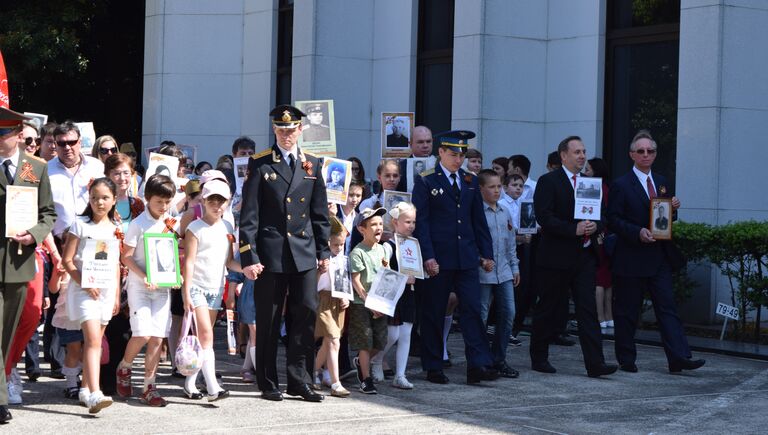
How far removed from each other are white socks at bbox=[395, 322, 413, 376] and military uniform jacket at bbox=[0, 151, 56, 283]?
3.08 m

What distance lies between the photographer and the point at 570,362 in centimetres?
1185

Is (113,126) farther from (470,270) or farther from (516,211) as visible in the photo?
(470,270)

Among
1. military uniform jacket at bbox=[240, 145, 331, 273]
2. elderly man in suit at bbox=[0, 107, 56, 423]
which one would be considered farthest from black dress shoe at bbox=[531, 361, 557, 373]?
Result: elderly man in suit at bbox=[0, 107, 56, 423]

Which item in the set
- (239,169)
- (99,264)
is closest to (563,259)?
(239,169)

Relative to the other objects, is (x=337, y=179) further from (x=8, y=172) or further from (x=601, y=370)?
(x=8, y=172)

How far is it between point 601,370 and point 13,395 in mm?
4903

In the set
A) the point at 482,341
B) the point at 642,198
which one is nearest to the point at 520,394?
the point at 482,341

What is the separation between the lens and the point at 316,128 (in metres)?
11.7

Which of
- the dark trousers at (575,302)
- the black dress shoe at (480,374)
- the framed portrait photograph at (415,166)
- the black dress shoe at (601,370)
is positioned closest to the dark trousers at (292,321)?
the black dress shoe at (480,374)

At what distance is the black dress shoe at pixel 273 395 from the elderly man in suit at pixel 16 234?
6.36ft

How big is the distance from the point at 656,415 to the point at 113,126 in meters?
21.9

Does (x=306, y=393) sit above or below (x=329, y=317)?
below

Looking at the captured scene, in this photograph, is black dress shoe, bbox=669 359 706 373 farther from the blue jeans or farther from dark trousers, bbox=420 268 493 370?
dark trousers, bbox=420 268 493 370

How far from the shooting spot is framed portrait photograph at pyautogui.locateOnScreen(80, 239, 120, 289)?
8.62 metres
